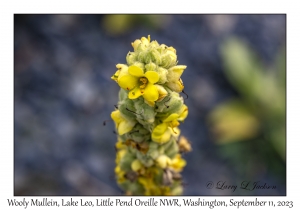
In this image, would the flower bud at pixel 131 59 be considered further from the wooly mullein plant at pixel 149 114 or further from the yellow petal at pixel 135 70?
the yellow petal at pixel 135 70

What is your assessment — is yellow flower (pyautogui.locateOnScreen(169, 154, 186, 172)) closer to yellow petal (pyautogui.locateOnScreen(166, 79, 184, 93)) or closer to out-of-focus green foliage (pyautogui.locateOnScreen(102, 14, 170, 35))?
yellow petal (pyautogui.locateOnScreen(166, 79, 184, 93))

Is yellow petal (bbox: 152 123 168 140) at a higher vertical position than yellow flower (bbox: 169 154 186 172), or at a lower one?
higher

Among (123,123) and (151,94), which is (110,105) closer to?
(123,123)

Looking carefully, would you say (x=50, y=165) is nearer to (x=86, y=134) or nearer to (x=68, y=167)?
(x=68, y=167)

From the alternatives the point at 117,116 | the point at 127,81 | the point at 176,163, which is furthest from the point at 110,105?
the point at 127,81

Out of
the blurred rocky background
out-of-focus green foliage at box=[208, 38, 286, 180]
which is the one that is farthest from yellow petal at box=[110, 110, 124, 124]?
out-of-focus green foliage at box=[208, 38, 286, 180]
